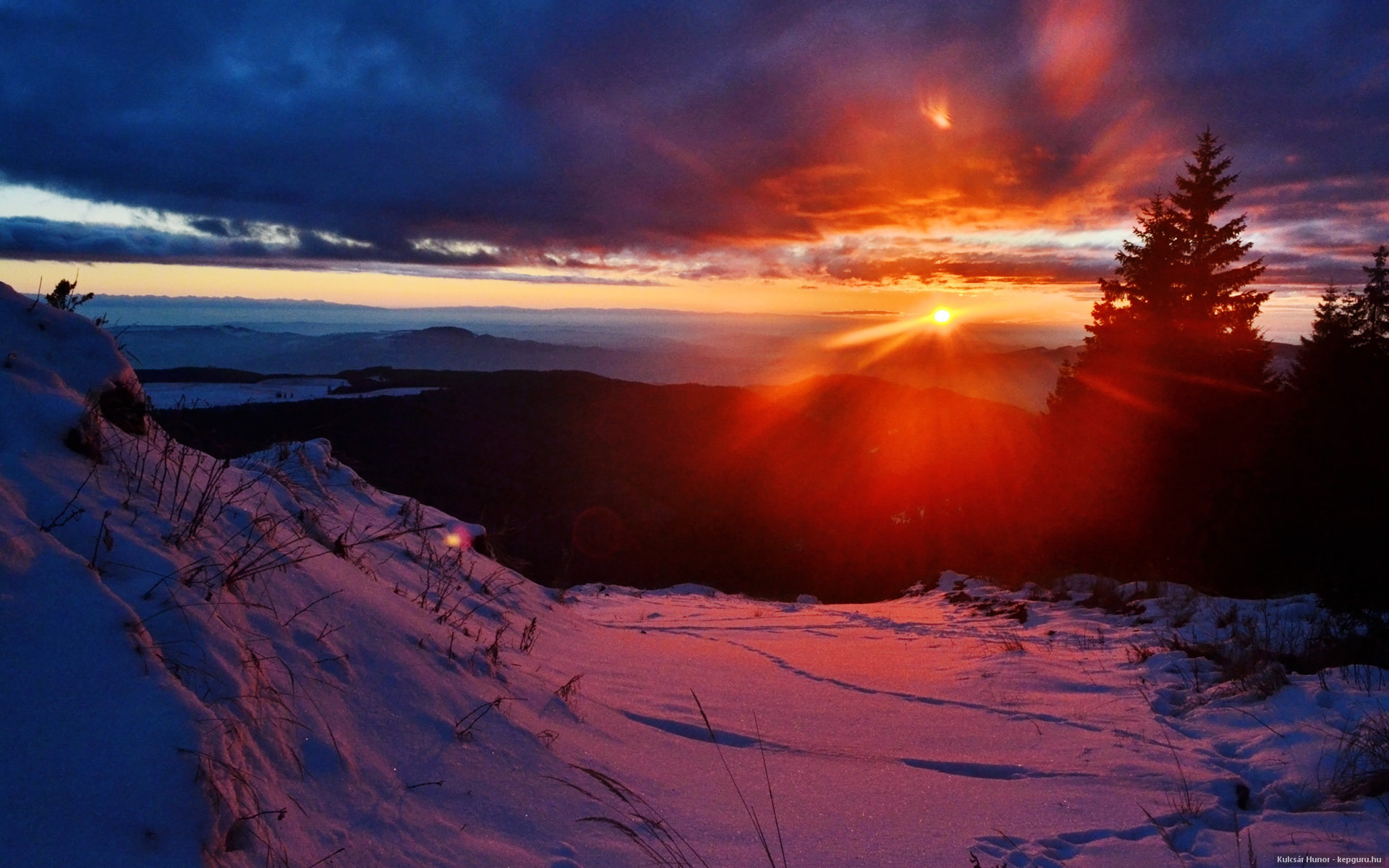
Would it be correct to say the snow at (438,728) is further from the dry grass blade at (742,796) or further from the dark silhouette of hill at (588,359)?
the dark silhouette of hill at (588,359)

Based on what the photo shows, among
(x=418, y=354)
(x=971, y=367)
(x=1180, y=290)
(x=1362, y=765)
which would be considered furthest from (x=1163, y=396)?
(x=418, y=354)

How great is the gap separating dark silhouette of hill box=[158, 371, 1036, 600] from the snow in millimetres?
12649

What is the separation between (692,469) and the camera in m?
35.1

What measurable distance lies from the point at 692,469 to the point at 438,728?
31941 mm

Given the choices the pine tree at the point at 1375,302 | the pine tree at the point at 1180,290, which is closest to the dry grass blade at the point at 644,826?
the pine tree at the point at 1180,290

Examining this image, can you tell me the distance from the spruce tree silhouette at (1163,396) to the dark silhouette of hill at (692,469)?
10.7ft

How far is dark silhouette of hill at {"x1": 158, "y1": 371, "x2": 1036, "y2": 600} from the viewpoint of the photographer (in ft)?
76.9

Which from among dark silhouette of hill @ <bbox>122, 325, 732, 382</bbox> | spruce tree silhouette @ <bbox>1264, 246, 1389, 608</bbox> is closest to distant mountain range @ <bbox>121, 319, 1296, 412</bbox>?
dark silhouette of hill @ <bbox>122, 325, 732, 382</bbox>

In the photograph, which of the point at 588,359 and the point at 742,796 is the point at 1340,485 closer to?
the point at 742,796

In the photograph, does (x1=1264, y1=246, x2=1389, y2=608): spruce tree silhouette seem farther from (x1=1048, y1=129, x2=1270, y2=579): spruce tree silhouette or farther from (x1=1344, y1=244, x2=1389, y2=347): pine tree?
(x1=1344, y1=244, x2=1389, y2=347): pine tree

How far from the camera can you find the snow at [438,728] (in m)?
2.12

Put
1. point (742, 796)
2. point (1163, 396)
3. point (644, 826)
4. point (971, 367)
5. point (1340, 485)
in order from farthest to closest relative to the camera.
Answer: point (971, 367) < point (1163, 396) < point (1340, 485) < point (742, 796) < point (644, 826)

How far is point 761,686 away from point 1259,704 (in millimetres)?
2857

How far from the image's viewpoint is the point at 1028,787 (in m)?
3.57
